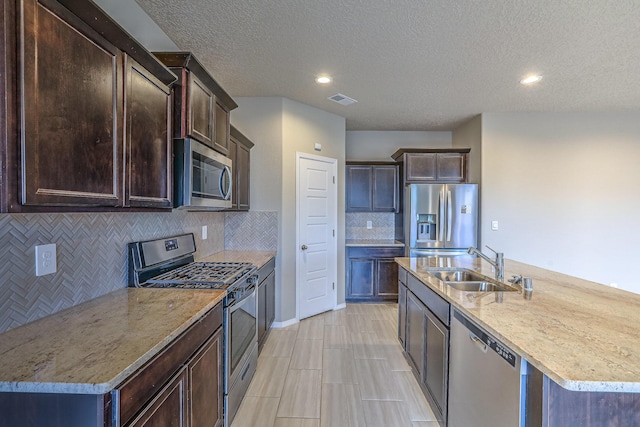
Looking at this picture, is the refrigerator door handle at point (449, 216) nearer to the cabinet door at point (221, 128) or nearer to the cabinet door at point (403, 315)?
the cabinet door at point (403, 315)

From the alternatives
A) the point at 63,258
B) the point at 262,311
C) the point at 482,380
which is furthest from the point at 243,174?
the point at 482,380

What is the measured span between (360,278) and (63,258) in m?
3.66

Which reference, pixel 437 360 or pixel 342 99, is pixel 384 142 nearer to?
pixel 342 99

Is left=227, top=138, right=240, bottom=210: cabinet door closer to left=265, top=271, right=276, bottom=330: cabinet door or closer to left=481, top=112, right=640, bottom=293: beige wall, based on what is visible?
left=265, top=271, right=276, bottom=330: cabinet door

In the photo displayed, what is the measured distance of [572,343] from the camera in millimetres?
1058

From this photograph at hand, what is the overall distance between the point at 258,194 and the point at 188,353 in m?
2.44

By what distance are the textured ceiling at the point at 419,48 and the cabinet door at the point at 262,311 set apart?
6.95ft

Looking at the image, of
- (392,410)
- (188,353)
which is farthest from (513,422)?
(188,353)

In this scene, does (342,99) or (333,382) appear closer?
(333,382)

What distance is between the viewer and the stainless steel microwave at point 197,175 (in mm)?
1697

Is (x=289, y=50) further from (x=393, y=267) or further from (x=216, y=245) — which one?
(x=393, y=267)

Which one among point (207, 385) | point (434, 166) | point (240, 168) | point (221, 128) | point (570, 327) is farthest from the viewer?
point (434, 166)

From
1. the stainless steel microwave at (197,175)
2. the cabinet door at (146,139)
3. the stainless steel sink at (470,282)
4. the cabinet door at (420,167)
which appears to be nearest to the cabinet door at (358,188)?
the cabinet door at (420,167)

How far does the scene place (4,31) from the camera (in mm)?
771
